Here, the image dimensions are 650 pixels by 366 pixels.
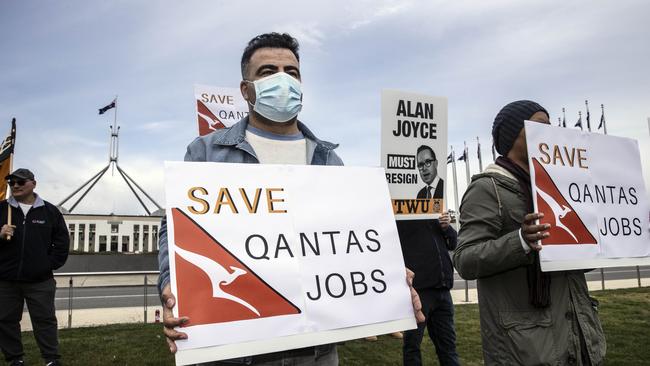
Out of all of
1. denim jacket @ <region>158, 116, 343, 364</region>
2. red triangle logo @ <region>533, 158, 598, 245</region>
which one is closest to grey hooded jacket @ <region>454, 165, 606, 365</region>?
red triangle logo @ <region>533, 158, 598, 245</region>

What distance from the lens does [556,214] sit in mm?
2264

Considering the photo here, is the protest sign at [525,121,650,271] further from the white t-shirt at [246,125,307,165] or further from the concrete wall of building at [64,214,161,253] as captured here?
the concrete wall of building at [64,214,161,253]

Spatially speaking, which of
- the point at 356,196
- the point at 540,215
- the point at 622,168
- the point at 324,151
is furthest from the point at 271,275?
the point at 622,168

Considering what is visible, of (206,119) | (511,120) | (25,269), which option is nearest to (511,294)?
(511,120)

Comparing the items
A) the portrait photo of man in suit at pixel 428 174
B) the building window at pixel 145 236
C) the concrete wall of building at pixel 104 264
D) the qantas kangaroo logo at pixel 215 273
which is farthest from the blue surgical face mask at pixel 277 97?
the building window at pixel 145 236

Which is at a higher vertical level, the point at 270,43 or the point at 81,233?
the point at 270,43

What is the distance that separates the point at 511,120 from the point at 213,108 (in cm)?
587

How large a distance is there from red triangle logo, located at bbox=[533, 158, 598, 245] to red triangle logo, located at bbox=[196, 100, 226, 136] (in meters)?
5.97

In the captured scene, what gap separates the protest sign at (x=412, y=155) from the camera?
4.39 metres

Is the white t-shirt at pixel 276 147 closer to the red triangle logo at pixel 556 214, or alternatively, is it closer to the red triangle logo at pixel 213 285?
the red triangle logo at pixel 213 285

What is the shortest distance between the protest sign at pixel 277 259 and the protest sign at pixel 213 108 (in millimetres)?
5738

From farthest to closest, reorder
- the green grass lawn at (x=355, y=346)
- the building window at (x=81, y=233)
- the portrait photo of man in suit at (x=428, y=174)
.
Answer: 1. the building window at (x=81, y=233)
2. the green grass lawn at (x=355, y=346)
3. the portrait photo of man in suit at (x=428, y=174)

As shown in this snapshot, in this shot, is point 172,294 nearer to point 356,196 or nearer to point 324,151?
point 356,196

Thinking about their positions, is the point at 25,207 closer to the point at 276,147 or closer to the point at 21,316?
the point at 21,316
